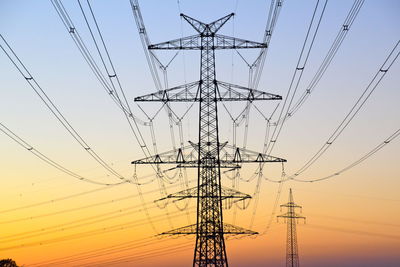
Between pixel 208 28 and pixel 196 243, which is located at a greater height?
pixel 208 28

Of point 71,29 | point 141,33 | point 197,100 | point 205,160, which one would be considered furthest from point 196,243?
point 71,29

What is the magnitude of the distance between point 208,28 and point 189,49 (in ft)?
7.57

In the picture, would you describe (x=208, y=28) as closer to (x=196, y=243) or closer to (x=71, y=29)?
(x=196, y=243)

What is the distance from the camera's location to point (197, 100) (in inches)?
1891

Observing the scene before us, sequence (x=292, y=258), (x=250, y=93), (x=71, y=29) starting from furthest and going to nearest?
(x=292, y=258)
(x=250, y=93)
(x=71, y=29)

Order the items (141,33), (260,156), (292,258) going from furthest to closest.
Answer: (292,258) → (260,156) → (141,33)

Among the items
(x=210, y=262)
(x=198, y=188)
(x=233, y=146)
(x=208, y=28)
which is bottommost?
(x=210, y=262)

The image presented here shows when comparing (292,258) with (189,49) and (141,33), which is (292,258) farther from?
(141,33)

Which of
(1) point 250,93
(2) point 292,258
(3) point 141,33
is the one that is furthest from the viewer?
(2) point 292,258

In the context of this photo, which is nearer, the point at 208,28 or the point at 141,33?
the point at 141,33

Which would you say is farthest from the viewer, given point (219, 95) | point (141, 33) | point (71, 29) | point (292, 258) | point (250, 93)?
point (292, 258)

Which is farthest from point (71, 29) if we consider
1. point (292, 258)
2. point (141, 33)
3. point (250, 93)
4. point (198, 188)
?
point (292, 258)

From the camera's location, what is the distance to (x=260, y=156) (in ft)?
169

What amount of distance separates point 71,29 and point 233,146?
2829cm
